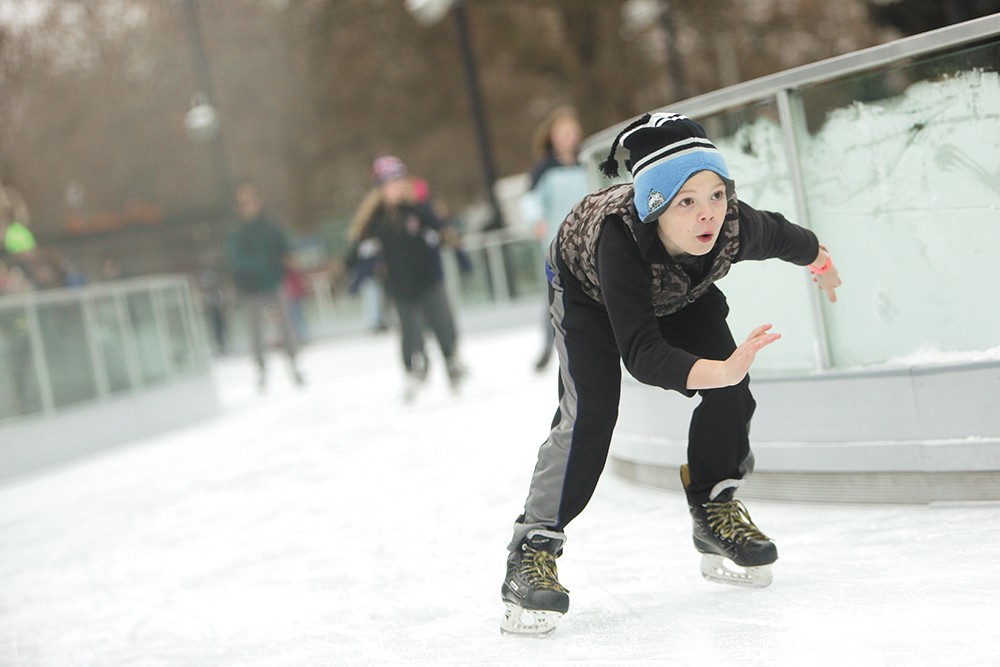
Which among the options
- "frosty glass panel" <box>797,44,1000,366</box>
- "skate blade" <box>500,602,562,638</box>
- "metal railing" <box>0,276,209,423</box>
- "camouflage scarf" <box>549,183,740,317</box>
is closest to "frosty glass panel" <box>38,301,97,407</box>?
"metal railing" <box>0,276,209,423</box>

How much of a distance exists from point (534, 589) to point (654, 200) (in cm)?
97

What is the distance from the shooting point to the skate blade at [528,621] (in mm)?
2883

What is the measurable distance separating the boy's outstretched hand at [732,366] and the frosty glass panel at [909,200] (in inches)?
55.0

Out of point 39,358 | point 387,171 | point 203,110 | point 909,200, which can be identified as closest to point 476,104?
point 203,110

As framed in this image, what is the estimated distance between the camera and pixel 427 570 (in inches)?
150

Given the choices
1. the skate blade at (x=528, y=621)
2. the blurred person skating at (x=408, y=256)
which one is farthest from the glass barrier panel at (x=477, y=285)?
the skate blade at (x=528, y=621)

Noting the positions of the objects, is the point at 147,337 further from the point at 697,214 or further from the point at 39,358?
the point at 697,214

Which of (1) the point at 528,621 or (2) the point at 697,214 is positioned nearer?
Answer: (2) the point at 697,214

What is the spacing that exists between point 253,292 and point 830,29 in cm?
1381

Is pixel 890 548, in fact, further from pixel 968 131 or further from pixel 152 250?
pixel 152 250

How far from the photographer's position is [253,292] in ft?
33.9

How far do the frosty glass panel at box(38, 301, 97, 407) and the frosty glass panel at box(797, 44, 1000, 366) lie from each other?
6366 millimetres

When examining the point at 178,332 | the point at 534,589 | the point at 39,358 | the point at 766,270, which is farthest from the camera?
the point at 178,332

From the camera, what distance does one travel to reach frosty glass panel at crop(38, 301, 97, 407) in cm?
859
